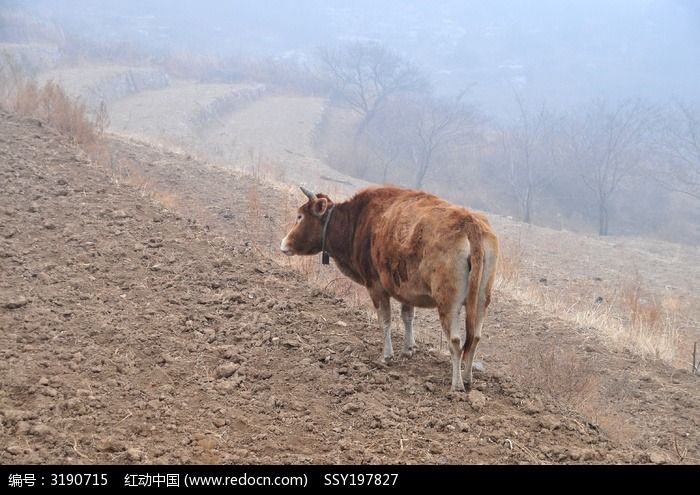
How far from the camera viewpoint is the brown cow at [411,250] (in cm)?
520

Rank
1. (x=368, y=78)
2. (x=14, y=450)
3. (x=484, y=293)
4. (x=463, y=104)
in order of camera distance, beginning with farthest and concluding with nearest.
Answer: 1. (x=368, y=78)
2. (x=463, y=104)
3. (x=484, y=293)
4. (x=14, y=450)

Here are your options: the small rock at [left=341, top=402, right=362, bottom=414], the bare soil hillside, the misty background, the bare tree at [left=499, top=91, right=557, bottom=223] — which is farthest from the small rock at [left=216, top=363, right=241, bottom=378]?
the bare tree at [left=499, top=91, right=557, bottom=223]

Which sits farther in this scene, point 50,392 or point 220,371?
point 220,371

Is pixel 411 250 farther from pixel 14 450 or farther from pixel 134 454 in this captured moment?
pixel 14 450

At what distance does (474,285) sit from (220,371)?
218 cm

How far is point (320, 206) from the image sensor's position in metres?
6.74

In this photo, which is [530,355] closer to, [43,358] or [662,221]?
[43,358]

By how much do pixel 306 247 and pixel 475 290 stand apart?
2.34 metres

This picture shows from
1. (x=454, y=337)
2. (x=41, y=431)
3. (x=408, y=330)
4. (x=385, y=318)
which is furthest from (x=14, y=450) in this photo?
(x=408, y=330)

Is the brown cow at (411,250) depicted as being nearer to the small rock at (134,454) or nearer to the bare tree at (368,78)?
the small rock at (134,454)

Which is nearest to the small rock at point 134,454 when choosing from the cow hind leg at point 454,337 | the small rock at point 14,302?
the cow hind leg at point 454,337

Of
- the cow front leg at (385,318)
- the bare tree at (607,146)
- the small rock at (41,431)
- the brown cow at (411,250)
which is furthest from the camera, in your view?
the bare tree at (607,146)

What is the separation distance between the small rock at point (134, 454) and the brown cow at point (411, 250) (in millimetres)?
2513
